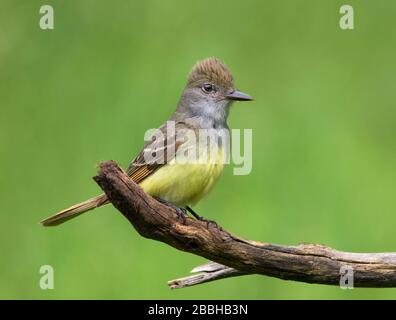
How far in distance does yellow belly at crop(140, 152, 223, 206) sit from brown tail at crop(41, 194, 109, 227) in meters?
0.31

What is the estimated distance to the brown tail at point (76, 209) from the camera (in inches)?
277

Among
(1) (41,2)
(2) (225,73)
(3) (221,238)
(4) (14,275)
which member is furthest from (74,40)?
(3) (221,238)

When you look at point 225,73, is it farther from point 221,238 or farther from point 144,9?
point 144,9

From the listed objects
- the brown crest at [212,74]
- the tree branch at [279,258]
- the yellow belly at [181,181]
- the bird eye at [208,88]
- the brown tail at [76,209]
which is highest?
the brown crest at [212,74]

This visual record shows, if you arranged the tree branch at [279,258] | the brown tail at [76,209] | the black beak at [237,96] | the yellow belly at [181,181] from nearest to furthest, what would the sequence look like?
the tree branch at [279,258] < the yellow belly at [181,181] < the brown tail at [76,209] < the black beak at [237,96]

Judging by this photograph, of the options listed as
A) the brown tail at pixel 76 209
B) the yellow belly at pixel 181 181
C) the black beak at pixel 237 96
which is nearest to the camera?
the yellow belly at pixel 181 181

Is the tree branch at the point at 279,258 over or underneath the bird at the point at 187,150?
underneath

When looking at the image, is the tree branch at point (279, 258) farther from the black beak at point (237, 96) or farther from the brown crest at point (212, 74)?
the brown crest at point (212, 74)

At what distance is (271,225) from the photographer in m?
8.76

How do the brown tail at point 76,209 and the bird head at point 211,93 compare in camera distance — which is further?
the bird head at point 211,93

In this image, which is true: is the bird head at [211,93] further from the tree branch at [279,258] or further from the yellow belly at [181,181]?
the tree branch at [279,258]

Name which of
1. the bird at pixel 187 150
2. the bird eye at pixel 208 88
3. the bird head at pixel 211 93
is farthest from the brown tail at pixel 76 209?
the bird eye at pixel 208 88

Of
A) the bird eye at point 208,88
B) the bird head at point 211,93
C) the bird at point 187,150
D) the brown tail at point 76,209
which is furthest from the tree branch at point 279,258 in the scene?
the bird eye at point 208,88

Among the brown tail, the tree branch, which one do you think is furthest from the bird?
the tree branch
